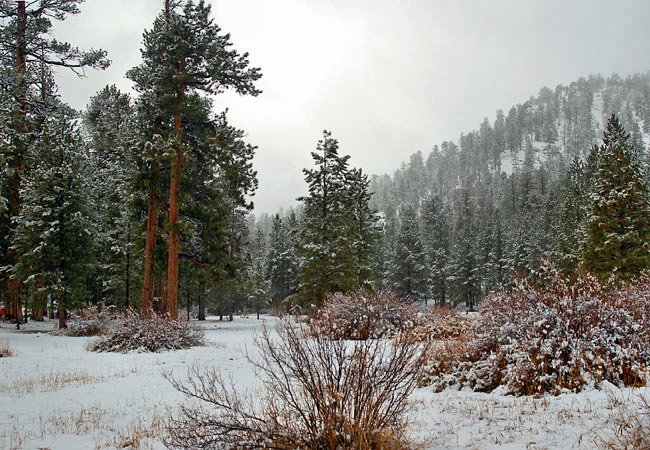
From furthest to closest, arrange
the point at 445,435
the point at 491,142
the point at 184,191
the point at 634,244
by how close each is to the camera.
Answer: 1. the point at 491,142
2. the point at 634,244
3. the point at 184,191
4. the point at 445,435

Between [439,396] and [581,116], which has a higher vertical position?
[581,116]

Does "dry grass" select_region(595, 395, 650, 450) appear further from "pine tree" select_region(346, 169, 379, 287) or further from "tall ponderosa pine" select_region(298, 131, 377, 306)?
"pine tree" select_region(346, 169, 379, 287)

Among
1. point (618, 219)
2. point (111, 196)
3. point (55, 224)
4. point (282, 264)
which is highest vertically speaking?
point (111, 196)

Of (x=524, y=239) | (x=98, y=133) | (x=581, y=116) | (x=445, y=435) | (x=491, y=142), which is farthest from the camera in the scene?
(x=581, y=116)

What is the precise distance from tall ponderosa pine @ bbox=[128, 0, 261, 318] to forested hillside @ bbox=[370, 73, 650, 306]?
532 inches

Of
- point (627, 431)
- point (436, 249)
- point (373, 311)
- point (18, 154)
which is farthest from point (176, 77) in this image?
point (436, 249)

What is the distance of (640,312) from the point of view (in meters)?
6.99

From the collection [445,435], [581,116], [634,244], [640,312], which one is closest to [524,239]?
[634,244]

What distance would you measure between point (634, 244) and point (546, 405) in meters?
25.7

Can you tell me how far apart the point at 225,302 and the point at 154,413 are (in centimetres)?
4362

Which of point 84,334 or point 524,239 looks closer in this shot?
point 84,334

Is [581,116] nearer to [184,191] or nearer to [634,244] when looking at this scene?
[634,244]

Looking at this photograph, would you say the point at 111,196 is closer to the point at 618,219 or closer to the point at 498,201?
the point at 618,219

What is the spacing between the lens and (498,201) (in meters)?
98.2
